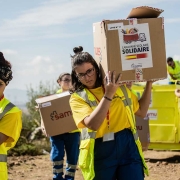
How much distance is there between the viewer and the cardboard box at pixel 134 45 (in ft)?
12.9

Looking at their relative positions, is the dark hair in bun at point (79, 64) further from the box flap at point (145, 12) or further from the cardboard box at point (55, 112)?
the cardboard box at point (55, 112)

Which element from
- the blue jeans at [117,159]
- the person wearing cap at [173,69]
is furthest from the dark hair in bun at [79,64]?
the person wearing cap at [173,69]

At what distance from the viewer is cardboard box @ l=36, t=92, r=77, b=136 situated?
7.18m

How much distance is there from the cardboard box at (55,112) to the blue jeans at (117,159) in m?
3.07

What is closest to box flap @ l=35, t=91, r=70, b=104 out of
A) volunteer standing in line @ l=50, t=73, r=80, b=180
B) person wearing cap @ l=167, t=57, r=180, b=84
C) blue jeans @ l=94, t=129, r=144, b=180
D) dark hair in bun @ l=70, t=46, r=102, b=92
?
volunteer standing in line @ l=50, t=73, r=80, b=180

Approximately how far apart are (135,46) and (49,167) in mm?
6738

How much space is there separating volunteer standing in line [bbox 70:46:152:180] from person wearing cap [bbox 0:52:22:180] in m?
0.52

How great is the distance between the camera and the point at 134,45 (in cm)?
398

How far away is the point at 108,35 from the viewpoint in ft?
12.8

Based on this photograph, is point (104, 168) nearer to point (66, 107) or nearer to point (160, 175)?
point (66, 107)

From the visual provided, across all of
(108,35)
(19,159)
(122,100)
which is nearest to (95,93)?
(122,100)

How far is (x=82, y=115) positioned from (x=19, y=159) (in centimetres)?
753

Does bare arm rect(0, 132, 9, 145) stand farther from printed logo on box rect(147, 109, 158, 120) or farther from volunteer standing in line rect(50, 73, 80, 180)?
printed logo on box rect(147, 109, 158, 120)

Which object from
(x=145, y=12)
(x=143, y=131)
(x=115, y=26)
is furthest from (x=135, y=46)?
(x=143, y=131)
